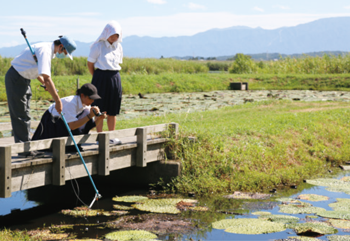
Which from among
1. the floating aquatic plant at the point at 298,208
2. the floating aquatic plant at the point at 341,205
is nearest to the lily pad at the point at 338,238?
the floating aquatic plant at the point at 298,208

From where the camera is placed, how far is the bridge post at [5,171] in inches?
195

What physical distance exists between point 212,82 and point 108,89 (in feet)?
56.9

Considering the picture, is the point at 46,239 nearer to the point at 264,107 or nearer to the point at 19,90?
the point at 19,90

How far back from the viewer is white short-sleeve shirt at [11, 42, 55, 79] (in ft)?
16.9

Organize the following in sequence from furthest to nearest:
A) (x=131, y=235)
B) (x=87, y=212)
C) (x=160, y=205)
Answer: (x=160, y=205), (x=87, y=212), (x=131, y=235)

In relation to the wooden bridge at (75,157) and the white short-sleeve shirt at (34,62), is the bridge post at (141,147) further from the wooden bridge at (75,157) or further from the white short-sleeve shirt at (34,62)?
the white short-sleeve shirt at (34,62)

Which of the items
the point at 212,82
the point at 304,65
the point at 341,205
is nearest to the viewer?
the point at 341,205

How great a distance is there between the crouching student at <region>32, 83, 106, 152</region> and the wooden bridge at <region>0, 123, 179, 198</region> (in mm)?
224

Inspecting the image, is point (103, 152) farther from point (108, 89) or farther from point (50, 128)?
point (108, 89)

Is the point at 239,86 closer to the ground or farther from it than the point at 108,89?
closer to the ground

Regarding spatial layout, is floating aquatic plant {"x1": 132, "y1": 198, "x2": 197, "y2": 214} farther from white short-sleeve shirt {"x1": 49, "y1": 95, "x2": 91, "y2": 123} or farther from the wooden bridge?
white short-sleeve shirt {"x1": 49, "y1": 95, "x2": 91, "y2": 123}

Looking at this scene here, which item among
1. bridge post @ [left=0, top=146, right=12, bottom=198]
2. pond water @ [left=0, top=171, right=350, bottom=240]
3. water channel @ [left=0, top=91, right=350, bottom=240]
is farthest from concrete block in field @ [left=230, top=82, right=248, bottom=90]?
bridge post @ [left=0, top=146, right=12, bottom=198]

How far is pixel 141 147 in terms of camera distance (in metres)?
7.11

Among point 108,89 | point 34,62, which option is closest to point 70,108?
point 34,62
